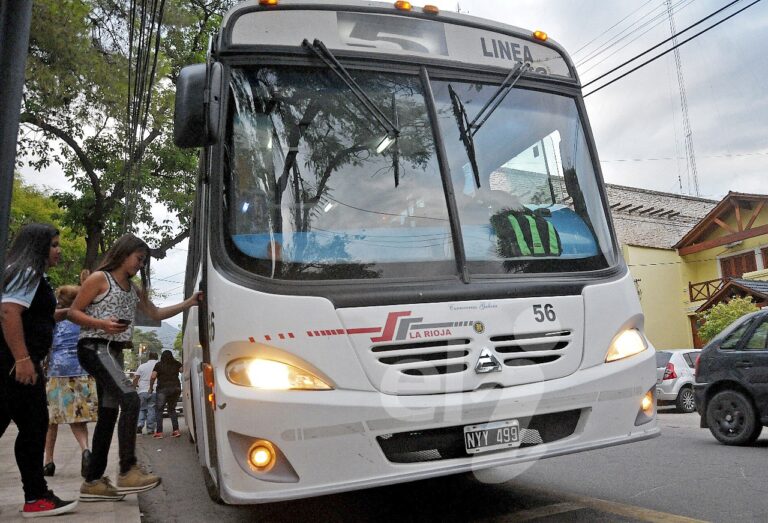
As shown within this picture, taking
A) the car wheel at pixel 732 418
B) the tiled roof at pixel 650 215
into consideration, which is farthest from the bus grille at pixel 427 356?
the tiled roof at pixel 650 215

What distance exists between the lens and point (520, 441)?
377 cm

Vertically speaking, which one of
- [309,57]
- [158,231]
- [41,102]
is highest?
[41,102]

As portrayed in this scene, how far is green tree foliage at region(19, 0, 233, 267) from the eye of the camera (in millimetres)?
14875

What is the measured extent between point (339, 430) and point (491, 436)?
82cm

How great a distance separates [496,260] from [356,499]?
7.83ft

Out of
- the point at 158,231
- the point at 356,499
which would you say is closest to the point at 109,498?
the point at 356,499

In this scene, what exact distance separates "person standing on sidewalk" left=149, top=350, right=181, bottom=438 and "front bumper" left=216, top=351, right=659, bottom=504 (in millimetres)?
9806

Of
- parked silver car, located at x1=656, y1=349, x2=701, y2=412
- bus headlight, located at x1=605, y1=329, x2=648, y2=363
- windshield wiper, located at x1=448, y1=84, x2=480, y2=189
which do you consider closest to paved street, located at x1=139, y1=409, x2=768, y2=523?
bus headlight, located at x1=605, y1=329, x2=648, y2=363

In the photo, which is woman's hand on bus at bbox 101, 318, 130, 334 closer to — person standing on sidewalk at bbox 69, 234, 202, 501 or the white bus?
person standing on sidewalk at bbox 69, 234, 202, 501

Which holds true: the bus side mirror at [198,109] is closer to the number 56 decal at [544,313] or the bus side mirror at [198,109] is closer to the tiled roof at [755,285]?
the number 56 decal at [544,313]

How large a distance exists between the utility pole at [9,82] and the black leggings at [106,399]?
3.19m

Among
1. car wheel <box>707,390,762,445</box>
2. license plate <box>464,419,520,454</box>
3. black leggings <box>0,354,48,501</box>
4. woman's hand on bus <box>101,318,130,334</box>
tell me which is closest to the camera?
license plate <box>464,419,520,454</box>

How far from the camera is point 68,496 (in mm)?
5320

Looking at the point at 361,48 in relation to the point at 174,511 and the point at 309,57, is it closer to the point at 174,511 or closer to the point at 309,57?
the point at 309,57
